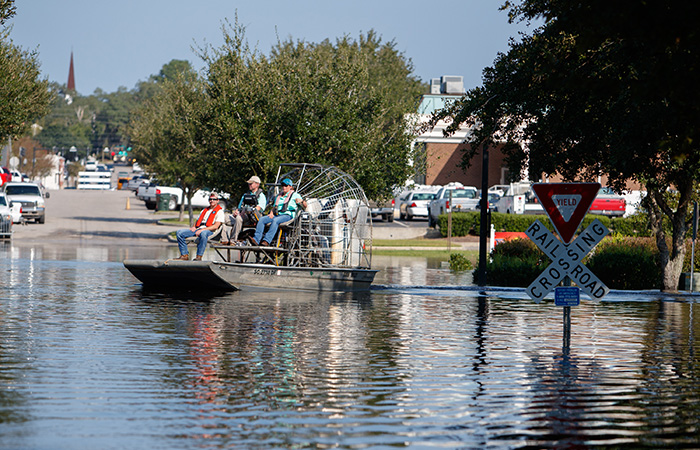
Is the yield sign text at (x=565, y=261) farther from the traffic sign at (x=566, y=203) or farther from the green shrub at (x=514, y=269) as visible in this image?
the green shrub at (x=514, y=269)

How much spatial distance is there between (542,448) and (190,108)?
31863 millimetres

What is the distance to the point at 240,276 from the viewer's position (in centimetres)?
1955

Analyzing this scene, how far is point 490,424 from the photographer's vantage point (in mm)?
8109

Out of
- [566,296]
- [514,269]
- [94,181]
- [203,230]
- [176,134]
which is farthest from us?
[94,181]

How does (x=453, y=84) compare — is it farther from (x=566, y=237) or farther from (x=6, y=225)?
(x=566, y=237)

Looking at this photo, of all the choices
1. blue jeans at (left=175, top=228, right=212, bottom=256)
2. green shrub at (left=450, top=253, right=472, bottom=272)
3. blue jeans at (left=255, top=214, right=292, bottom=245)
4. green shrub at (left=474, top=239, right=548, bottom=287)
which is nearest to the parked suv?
green shrub at (left=450, top=253, right=472, bottom=272)

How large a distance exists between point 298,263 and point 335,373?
32.3 feet

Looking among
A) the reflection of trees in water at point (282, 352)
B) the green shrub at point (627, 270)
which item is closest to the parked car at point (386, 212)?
the green shrub at point (627, 270)

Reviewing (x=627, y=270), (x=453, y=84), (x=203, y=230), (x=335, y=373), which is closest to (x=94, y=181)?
(x=453, y=84)

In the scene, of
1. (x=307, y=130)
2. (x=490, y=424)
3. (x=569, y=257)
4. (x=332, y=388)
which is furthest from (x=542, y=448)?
(x=307, y=130)

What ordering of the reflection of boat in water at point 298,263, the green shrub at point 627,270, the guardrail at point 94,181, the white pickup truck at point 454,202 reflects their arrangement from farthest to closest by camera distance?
the guardrail at point 94,181, the white pickup truck at point 454,202, the green shrub at point 627,270, the reflection of boat in water at point 298,263

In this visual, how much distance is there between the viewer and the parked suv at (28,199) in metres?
48.9

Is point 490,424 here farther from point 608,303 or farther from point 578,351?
point 608,303

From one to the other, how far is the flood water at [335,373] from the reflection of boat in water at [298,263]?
21.2 inches
